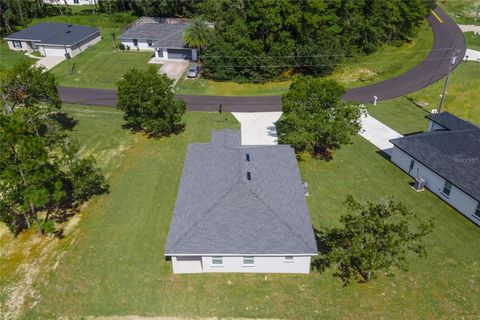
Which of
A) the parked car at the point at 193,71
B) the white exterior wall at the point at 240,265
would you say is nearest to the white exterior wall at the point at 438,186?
the white exterior wall at the point at 240,265

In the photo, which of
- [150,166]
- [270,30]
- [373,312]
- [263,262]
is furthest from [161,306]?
[270,30]

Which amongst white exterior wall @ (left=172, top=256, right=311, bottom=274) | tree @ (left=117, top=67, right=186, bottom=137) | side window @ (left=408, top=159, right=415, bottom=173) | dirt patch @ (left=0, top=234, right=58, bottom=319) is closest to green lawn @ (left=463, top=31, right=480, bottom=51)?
side window @ (left=408, top=159, right=415, bottom=173)

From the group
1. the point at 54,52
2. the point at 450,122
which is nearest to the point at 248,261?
the point at 450,122

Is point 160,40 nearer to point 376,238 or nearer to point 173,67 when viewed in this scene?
point 173,67

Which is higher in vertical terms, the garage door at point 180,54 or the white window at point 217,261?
the garage door at point 180,54

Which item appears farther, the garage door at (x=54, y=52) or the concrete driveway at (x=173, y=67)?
the garage door at (x=54, y=52)

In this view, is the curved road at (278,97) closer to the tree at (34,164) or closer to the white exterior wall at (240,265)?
the tree at (34,164)

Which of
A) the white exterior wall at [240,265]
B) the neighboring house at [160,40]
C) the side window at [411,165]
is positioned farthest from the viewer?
the neighboring house at [160,40]
